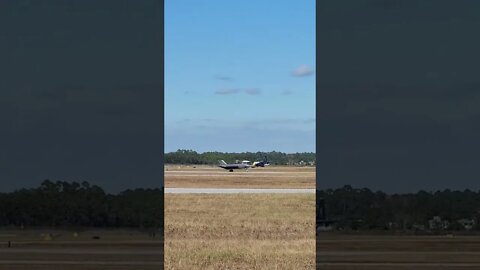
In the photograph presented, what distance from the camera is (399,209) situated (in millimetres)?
3439

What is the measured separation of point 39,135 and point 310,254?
1.91 meters

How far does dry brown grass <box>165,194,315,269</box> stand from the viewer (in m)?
4.40

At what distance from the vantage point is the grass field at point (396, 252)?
3.42 metres

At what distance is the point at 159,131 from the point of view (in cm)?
333

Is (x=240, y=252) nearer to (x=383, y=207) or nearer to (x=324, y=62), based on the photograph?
(x=383, y=207)

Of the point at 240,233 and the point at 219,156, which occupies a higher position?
the point at 219,156

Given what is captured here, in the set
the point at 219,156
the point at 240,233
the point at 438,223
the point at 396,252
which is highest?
the point at 219,156

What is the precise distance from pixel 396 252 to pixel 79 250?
1572 millimetres

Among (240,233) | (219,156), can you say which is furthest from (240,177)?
(240,233)

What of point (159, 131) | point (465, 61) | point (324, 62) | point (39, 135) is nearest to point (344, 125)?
point (324, 62)

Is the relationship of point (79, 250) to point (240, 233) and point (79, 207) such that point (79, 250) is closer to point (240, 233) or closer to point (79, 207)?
point (79, 207)

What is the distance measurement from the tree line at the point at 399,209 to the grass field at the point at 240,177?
452 cm

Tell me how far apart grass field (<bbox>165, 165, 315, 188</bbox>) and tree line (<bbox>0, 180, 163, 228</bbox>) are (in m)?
4.48

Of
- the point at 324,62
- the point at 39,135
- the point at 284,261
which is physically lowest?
the point at 284,261
